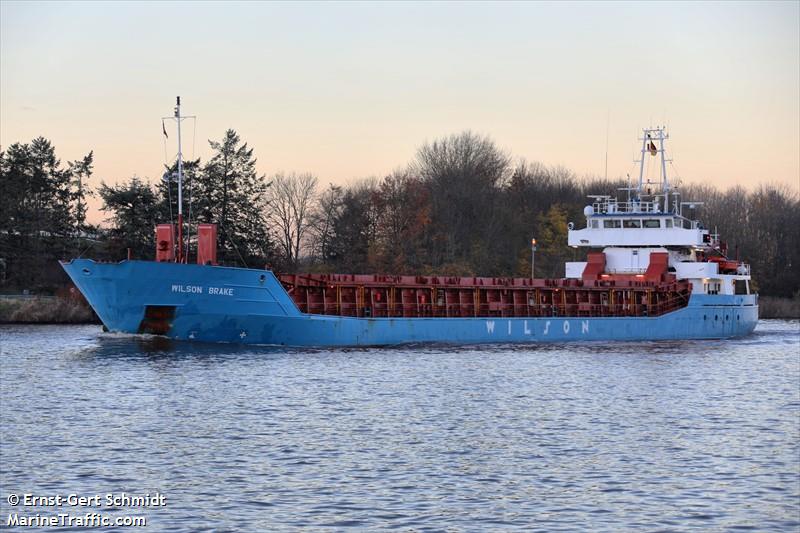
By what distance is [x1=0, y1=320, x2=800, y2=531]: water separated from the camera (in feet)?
59.9

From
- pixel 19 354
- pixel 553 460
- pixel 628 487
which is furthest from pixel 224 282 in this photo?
pixel 628 487

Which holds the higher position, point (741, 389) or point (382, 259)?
point (382, 259)

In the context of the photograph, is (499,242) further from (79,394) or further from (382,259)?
(79,394)

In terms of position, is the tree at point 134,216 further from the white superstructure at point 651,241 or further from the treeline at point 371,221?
the white superstructure at point 651,241

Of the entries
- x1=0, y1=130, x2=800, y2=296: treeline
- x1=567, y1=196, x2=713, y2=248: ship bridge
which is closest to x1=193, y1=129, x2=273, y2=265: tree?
x1=0, y1=130, x2=800, y2=296: treeline

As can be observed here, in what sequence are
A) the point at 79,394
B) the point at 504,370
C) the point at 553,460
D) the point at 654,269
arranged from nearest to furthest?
the point at 553,460 < the point at 79,394 < the point at 504,370 < the point at 654,269

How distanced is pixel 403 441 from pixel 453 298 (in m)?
27.1

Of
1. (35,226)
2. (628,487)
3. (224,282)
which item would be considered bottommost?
(628,487)

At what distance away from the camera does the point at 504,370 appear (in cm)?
3844

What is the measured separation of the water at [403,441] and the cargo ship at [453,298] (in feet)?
6.84

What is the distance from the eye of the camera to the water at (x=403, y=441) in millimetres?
18266

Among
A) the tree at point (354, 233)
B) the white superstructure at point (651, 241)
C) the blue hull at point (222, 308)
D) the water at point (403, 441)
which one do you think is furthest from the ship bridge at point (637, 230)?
the tree at point (354, 233)

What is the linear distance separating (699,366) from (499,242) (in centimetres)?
5565

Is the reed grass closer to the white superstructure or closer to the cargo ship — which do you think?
the cargo ship
